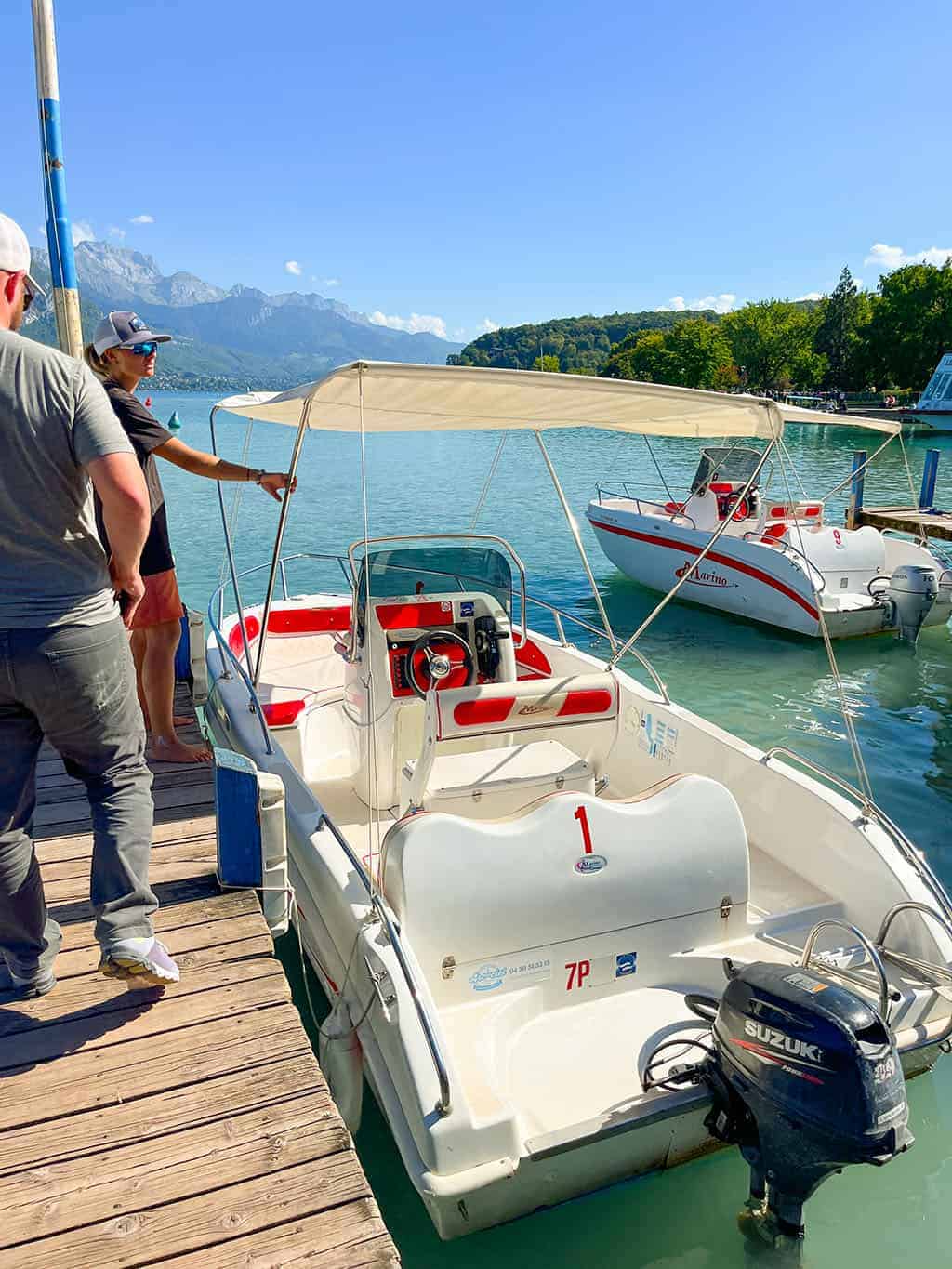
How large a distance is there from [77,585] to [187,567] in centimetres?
1439

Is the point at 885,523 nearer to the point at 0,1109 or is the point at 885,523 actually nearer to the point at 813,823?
the point at 813,823

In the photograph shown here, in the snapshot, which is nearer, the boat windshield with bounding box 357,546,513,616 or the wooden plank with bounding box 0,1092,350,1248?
the wooden plank with bounding box 0,1092,350,1248

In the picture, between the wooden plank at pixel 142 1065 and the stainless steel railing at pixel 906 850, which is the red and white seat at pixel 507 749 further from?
the wooden plank at pixel 142 1065

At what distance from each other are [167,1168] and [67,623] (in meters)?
1.34

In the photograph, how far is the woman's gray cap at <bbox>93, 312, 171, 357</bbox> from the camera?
3439mm

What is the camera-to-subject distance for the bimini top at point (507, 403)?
343 centimetres

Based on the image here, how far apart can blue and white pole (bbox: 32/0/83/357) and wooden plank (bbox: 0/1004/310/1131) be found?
150 inches

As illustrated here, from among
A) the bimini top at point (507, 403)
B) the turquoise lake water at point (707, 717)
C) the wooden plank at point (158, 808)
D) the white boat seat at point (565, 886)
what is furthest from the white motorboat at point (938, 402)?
the wooden plank at point (158, 808)

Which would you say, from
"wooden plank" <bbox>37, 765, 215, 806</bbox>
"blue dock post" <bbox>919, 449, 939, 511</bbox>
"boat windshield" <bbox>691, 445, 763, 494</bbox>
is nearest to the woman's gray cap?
"wooden plank" <bbox>37, 765, 215, 806</bbox>

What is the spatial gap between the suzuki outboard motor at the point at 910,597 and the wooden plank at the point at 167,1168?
967 cm

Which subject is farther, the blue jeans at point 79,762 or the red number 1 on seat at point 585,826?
the red number 1 on seat at point 585,826

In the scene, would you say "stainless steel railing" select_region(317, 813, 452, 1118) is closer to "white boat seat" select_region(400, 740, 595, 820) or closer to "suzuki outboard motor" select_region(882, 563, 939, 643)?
"white boat seat" select_region(400, 740, 595, 820)

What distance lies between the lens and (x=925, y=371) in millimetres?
65812

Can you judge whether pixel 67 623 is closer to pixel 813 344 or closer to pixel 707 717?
pixel 707 717
